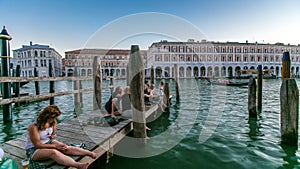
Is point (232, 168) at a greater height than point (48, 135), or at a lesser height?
lesser

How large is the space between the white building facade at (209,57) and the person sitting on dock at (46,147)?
50631 millimetres

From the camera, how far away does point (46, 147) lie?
108 inches

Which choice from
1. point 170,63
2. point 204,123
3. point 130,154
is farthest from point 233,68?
point 130,154

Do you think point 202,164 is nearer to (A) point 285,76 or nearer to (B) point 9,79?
(A) point 285,76

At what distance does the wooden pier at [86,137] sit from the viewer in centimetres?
299

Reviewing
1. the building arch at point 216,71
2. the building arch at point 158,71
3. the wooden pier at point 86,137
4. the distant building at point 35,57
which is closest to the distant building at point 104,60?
the distant building at point 35,57

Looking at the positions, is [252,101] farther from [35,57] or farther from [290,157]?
[35,57]

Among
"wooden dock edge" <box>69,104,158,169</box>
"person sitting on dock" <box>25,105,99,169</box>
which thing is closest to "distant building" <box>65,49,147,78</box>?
"wooden dock edge" <box>69,104,158,169</box>

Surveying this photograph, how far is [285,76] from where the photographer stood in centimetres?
454

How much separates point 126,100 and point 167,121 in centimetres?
258

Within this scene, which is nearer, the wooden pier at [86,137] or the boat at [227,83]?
the wooden pier at [86,137]

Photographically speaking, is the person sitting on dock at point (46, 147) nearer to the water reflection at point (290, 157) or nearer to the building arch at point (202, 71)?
the water reflection at point (290, 157)

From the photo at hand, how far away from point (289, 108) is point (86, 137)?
15.9 feet

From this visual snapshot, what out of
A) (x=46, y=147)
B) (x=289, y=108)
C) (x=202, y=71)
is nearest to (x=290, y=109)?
(x=289, y=108)
